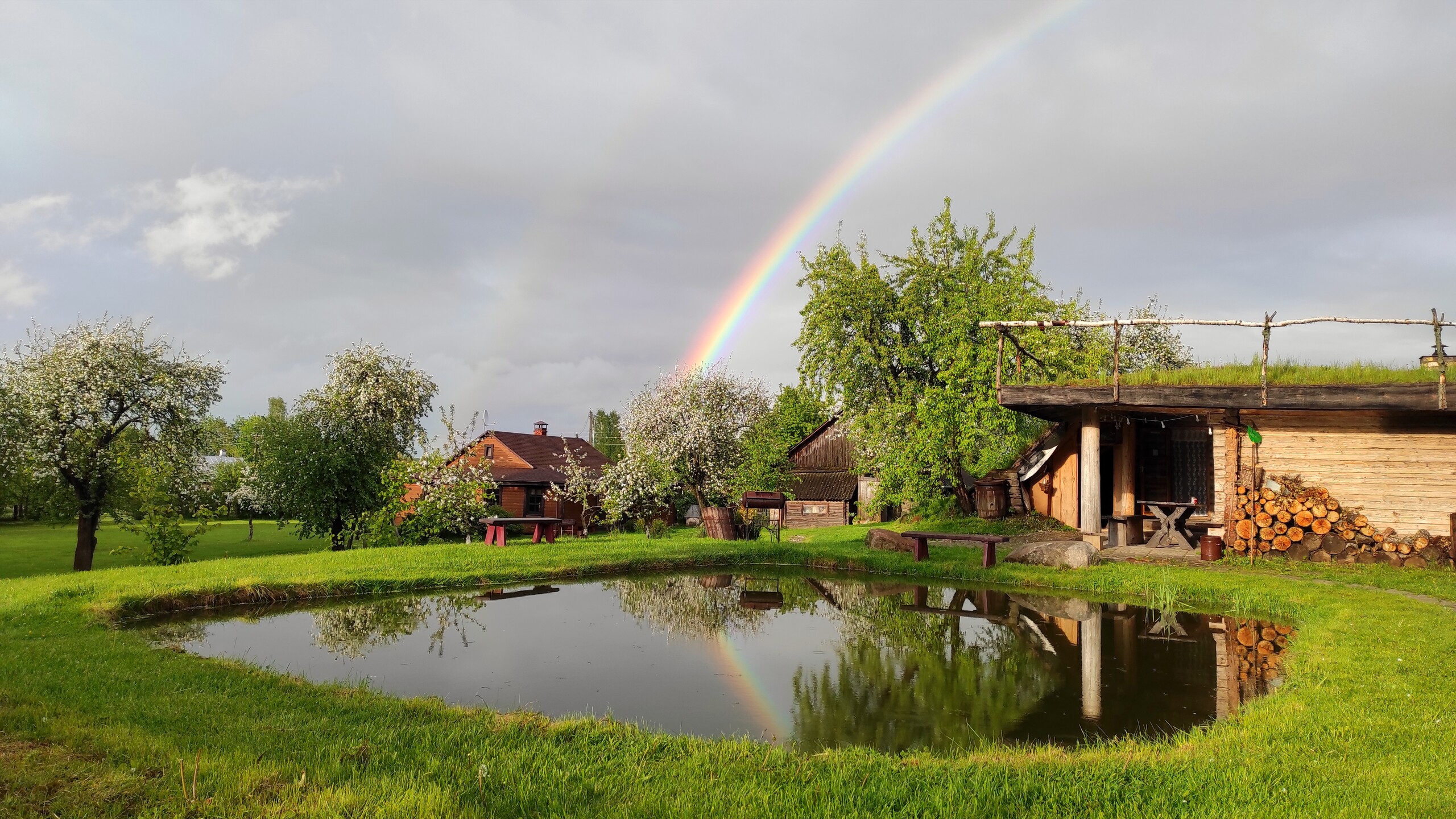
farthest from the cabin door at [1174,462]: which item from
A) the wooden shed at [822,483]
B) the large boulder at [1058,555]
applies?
the wooden shed at [822,483]

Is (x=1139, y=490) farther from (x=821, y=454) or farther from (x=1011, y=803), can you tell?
(x=821, y=454)

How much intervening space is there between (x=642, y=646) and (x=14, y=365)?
24.3 meters

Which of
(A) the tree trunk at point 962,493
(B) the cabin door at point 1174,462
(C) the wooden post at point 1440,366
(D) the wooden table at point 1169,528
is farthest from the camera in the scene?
(A) the tree trunk at point 962,493

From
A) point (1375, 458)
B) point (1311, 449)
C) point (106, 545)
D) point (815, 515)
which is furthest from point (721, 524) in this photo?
point (106, 545)

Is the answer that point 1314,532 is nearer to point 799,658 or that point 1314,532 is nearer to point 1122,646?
point 1122,646

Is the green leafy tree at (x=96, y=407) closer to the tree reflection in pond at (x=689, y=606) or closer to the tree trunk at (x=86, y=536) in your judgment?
the tree trunk at (x=86, y=536)

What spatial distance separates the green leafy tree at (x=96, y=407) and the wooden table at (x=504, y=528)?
10541 millimetres

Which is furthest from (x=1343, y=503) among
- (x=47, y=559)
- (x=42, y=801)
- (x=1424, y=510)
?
(x=47, y=559)

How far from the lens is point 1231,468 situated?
52.3 feet

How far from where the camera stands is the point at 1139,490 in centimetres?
2173

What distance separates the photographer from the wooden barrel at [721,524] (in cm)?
2305

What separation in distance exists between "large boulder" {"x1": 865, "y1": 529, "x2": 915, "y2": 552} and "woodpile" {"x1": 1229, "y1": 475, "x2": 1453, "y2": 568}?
21.5ft

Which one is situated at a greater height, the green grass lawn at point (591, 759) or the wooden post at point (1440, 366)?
the wooden post at point (1440, 366)

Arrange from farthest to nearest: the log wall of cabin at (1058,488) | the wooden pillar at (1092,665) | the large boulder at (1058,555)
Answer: the log wall of cabin at (1058,488), the large boulder at (1058,555), the wooden pillar at (1092,665)
